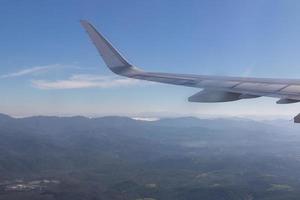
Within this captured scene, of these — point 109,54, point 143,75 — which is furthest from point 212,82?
point 109,54

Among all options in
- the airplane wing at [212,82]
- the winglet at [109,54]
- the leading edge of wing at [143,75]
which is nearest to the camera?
the airplane wing at [212,82]

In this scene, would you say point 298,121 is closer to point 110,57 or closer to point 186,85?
point 186,85

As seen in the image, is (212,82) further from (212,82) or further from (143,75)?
(143,75)

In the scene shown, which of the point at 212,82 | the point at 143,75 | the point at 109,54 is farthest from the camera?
the point at 143,75

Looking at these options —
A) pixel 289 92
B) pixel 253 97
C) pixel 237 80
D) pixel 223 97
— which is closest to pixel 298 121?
pixel 289 92

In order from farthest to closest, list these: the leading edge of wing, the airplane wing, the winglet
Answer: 1. the winglet
2. the leading edge of wing
3. the airplane wing

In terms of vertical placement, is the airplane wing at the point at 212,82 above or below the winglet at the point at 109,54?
below

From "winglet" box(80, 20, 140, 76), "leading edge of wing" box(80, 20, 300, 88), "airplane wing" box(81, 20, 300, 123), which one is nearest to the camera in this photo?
"airplane wing" box(81, 20, 300, 123)

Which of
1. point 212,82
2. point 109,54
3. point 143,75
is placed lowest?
point 212,82
